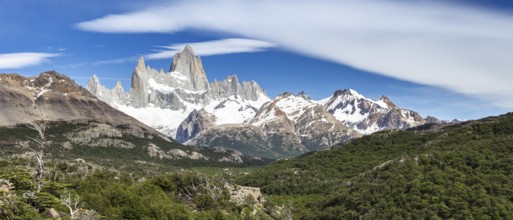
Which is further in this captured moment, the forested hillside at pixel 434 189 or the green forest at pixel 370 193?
the forested hillside at pixel 434 189

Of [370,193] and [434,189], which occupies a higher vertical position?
[434,189]

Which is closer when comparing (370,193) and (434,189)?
(434,189)

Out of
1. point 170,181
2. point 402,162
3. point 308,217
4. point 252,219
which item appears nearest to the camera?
point 252,219

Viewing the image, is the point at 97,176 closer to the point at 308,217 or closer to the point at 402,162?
the point at 308,217

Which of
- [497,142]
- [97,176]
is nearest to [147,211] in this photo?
[97,176]

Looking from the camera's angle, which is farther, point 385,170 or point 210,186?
point 385,170

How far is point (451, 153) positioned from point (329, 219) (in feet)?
187

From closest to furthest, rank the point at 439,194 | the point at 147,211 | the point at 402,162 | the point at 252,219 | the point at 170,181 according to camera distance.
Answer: the point at 147,211, the point at 252,219, the point at 170,181, the point at 439,194, the point at 402,162

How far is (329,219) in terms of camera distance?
15438 cm

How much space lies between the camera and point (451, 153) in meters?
177

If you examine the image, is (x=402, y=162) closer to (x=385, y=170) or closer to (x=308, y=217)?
(x=385, y=170)

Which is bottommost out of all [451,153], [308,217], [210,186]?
[308,217]

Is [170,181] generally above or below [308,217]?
above

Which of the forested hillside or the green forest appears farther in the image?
the forested hillside
